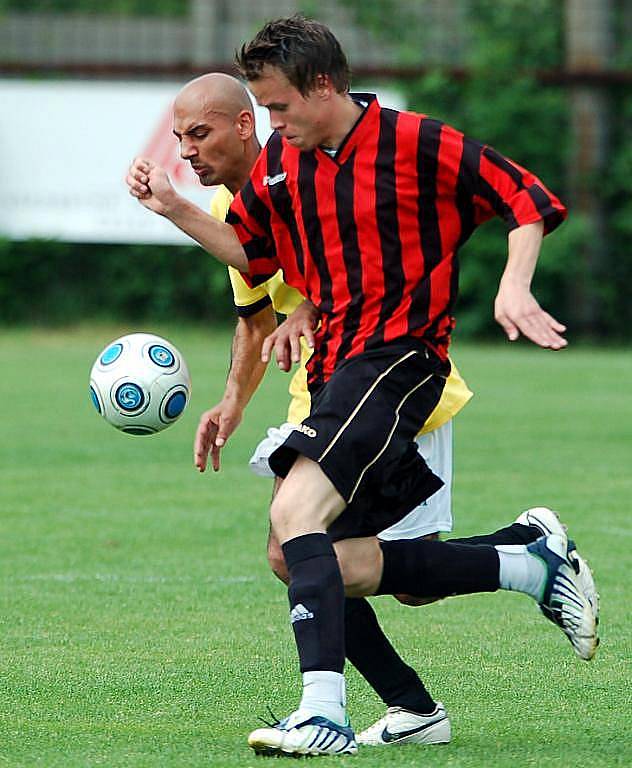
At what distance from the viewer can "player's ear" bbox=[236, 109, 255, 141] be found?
15.6 ft

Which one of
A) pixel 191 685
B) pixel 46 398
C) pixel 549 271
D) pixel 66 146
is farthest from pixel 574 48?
pixel 191 685

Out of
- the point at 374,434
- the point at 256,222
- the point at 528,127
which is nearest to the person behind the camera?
the point at 374,434

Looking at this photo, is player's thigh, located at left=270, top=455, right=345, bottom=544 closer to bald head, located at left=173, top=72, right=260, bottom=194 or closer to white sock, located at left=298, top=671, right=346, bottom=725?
white sock, located at left=298, top=671, right=346, bottom=725

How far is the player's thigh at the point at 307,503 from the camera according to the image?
3.98 metres

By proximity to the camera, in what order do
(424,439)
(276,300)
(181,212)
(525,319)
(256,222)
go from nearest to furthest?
(525,319)
(181,212)
(256,222)
(424,439)
(276,300)

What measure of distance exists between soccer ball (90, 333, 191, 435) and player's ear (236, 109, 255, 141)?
75cm

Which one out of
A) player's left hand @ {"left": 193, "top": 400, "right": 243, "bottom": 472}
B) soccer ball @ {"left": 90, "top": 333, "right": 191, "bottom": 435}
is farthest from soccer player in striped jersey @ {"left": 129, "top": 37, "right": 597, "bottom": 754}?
soccer ball @ {"left": 90, "top": 333, "right": 191, "bottom": 435}

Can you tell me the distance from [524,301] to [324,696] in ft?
3.48

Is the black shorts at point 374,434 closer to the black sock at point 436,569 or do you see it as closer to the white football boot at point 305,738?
the black sock at point 436,569

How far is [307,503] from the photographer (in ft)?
13.1

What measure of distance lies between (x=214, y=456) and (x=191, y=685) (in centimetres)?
70

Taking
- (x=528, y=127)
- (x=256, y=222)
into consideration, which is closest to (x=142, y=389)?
(x=256, y=222)

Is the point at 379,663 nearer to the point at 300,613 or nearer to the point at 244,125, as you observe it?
the point at 300,613

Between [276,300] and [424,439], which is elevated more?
[276,300]
